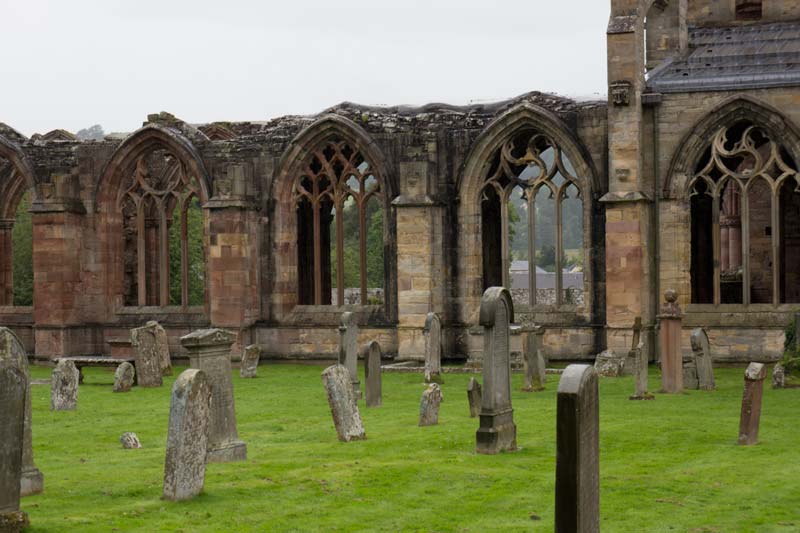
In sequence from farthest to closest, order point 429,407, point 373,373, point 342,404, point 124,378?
point 124,378, point 373,373, point 429,407, point 342,404

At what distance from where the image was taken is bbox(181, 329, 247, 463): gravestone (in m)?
12.4

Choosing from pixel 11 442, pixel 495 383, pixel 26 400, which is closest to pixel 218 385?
pixel 26 400

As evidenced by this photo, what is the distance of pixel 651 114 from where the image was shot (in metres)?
24.0

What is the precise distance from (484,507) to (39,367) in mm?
18525

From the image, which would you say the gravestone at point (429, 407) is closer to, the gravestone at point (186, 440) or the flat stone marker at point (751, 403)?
the flat stone marker at point (751, 403)

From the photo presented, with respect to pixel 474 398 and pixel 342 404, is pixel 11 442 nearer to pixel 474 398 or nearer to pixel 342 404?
pixel 342 404

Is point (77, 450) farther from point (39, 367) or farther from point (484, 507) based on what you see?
point (39, 367)

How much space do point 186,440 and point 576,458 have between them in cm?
398

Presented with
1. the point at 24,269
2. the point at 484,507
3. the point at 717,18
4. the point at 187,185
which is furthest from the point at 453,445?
the point at 24,269

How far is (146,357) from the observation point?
22.2 m

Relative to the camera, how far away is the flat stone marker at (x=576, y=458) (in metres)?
7.93

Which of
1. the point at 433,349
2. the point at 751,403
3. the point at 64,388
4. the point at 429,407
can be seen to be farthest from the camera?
the point at 433,349

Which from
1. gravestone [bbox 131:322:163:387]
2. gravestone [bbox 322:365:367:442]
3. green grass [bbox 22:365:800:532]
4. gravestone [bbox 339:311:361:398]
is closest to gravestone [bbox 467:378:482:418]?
green grass [bbox 22:365:800:532]

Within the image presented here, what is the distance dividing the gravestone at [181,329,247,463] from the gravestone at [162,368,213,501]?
3.83ft
